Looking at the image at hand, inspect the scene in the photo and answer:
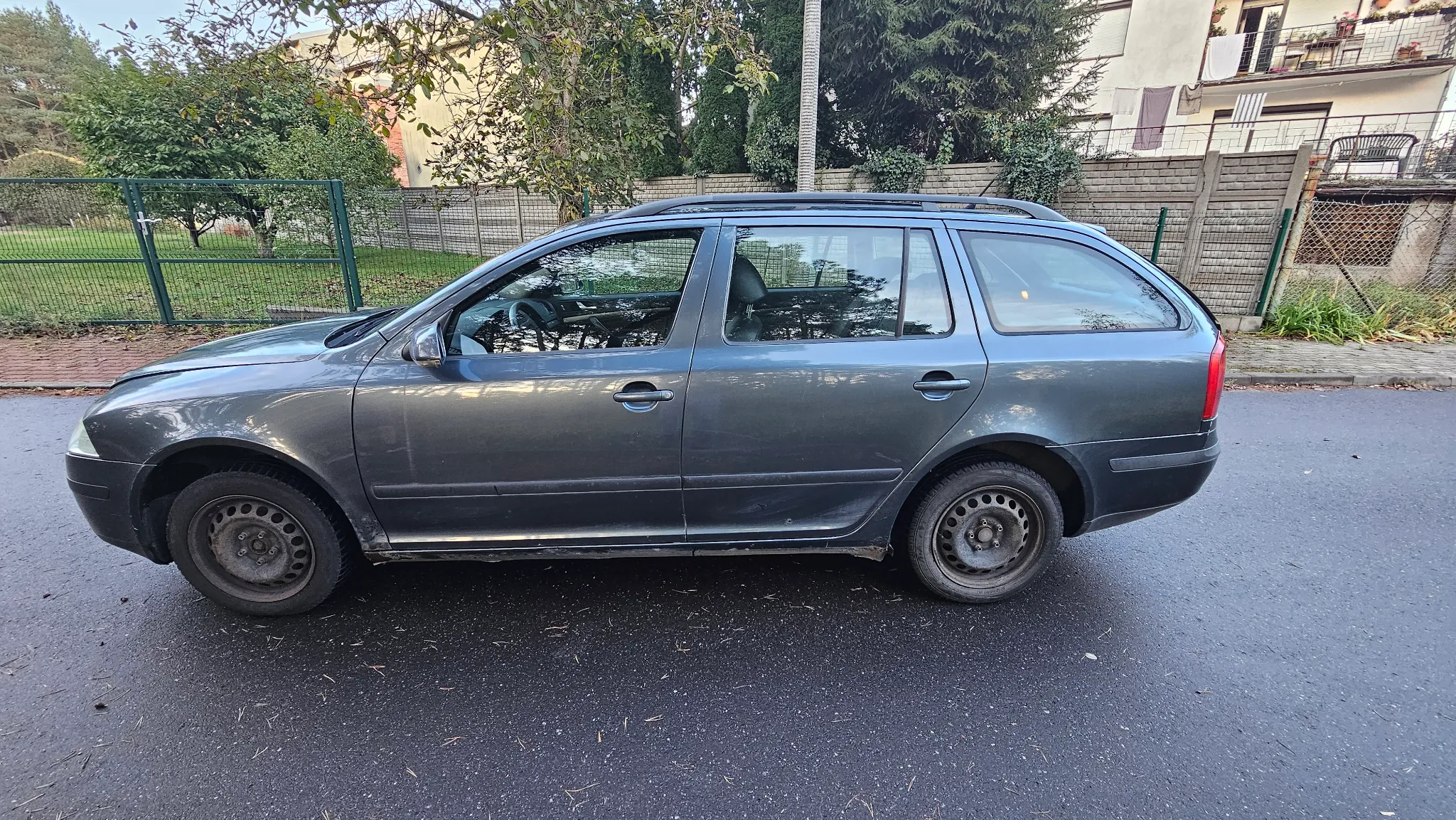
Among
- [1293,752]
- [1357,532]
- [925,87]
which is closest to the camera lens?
[1293,752]

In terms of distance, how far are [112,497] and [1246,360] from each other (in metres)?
9.60

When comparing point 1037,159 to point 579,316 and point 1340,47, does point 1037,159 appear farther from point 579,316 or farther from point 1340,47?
point 1340,47

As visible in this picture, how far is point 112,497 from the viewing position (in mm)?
2461

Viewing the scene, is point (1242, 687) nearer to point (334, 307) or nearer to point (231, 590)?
point (231, 590)

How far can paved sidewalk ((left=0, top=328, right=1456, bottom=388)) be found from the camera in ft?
20.5

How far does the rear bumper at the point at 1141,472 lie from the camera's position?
2611 millimetres

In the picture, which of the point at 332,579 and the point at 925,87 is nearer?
the point at 332,579

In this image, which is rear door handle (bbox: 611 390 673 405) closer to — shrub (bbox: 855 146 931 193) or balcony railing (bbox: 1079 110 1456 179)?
shrub (bbox: 855 146 931 193)

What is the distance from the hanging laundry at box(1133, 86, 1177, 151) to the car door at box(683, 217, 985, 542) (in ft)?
68.7

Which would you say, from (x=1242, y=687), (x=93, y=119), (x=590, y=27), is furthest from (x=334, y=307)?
(x=93, y=119)

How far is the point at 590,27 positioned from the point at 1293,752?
280 inches

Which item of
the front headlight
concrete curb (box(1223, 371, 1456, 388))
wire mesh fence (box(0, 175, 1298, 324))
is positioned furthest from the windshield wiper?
concrete curb (box(1223, 371, 1456, 388))

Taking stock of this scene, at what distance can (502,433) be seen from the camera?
2.39 metres

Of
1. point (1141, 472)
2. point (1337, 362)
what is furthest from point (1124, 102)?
point (1141, 472)
